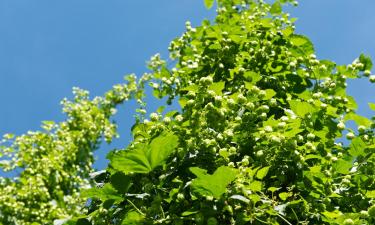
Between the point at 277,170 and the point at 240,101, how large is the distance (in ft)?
1.83

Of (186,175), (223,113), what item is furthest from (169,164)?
(223,113)

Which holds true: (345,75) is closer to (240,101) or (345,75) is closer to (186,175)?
(240,101)

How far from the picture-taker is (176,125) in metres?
3.50

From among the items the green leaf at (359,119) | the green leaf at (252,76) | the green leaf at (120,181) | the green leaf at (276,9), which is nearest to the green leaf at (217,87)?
the green leaf at (252,76)

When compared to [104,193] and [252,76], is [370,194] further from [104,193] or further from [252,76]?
[104,193]

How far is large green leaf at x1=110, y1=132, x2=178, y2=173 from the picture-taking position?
2.71 metres

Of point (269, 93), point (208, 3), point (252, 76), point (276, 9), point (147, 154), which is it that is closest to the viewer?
point (147, 154)

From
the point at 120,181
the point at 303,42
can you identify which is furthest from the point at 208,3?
the point at 120,181

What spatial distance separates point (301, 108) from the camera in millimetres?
3479

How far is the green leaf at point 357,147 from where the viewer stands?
338cm

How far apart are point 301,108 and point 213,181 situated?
1.18 m

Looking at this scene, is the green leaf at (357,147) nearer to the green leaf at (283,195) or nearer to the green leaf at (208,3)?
the green leaf at (283,195)

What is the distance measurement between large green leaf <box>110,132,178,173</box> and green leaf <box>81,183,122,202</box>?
0.79 ft

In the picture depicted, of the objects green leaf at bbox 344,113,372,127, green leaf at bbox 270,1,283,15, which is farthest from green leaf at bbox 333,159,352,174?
green leaf at bbox 270,1,283,15
